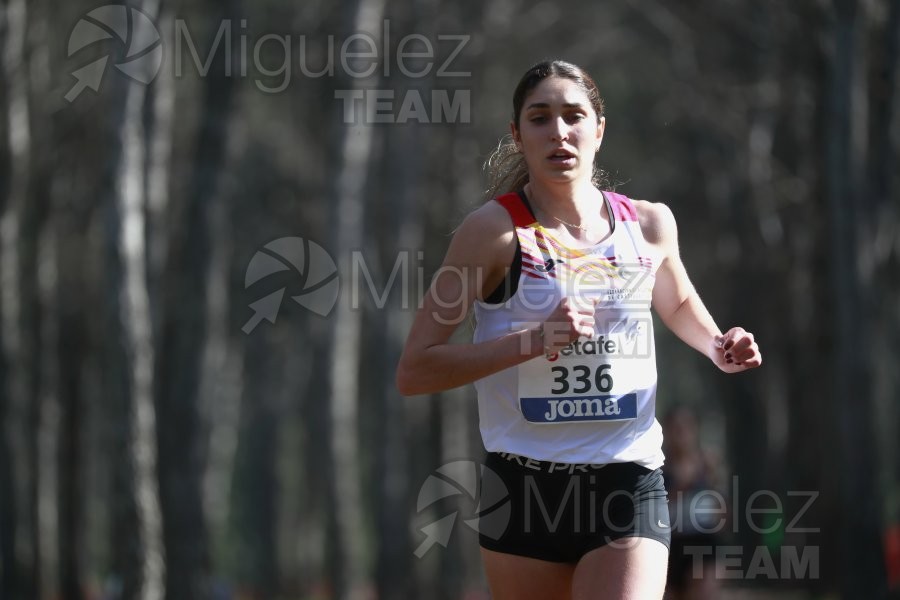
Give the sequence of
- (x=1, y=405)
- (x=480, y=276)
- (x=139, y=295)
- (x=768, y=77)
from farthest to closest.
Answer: (x=768, y=77)
(x=1, y=405)
(x=139, y=295)
(x=480, y=276)

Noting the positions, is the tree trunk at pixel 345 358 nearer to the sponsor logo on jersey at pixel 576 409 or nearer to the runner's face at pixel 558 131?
the runner's face at pixel 558 131

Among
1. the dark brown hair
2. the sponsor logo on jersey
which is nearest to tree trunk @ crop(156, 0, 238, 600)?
the dark brown hair

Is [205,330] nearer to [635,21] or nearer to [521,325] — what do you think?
[521,325]

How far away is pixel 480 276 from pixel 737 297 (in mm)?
18103

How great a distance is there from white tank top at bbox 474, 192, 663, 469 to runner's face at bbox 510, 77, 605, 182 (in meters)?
0.14

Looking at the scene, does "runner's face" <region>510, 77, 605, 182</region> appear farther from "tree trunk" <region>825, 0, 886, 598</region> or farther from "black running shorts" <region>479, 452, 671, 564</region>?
"tree trunk" <region>825, 0, 886, 598</region>

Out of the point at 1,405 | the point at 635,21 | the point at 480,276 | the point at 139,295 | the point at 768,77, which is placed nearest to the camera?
the point at 480,276

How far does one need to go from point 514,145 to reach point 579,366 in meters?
0.95

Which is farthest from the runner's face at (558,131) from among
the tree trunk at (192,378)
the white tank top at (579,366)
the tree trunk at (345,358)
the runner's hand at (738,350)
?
the tree trunk at (345,358)

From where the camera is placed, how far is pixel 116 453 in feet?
31.1

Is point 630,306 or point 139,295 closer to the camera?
point 630,306

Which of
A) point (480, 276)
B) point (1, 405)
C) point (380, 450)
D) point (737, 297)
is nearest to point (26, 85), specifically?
point (1, 405)

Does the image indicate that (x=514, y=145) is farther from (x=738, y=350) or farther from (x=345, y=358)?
(x=345, y=358)

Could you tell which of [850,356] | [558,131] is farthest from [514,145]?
[850,356]
